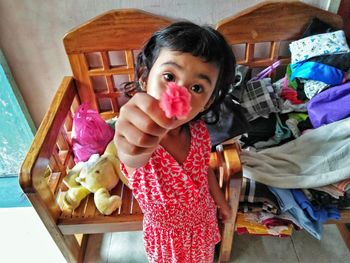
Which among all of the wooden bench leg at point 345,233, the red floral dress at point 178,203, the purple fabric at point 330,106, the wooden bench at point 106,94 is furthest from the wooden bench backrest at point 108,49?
the wooden bench leg at point 345,233

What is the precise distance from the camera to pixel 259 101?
3.74ft

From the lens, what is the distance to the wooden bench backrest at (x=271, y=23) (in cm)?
111

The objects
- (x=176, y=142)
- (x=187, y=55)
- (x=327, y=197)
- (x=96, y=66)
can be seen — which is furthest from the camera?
(x=96, y=66)

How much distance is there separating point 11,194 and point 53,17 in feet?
3.42

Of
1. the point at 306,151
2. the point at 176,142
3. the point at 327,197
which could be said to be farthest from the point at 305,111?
the point at 176,142

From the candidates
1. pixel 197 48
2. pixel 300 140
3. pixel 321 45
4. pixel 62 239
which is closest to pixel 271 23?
pixel 321 45

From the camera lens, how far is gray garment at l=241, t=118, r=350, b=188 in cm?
92

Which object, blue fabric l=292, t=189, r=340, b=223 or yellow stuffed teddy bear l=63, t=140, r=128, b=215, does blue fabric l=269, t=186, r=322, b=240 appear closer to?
blue fabric l=292, t=189, r=340, b=223

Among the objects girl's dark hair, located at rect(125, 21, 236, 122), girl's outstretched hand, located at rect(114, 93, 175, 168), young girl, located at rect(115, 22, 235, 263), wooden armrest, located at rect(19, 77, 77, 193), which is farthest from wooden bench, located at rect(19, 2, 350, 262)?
girl's outstretched hand, located at rect(114, 93, 175, 168)

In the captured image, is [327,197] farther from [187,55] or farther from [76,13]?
[76,13]

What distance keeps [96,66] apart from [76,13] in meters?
0.22

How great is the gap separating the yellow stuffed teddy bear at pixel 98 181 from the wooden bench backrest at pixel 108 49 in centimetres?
31

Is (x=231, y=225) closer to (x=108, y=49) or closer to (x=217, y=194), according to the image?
(x=217, y=194)

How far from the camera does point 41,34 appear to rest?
1.16 m
